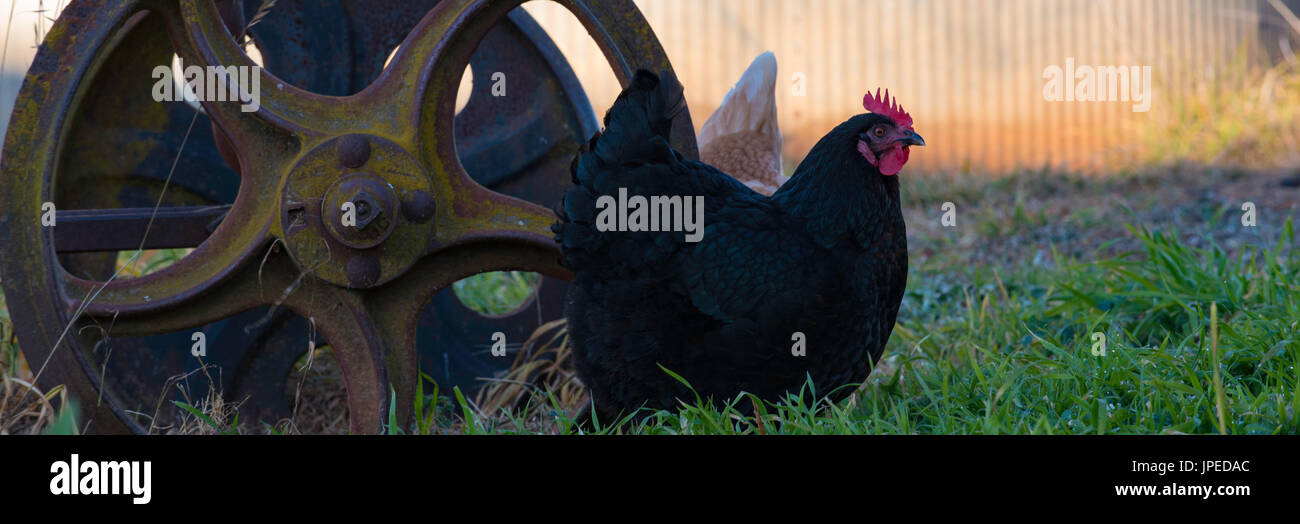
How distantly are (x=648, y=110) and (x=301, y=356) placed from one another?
1.32 m

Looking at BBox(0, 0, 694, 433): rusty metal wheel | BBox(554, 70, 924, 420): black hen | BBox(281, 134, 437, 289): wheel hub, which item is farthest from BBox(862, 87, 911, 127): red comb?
BBox(281, 134, 437, 289): wheel hub

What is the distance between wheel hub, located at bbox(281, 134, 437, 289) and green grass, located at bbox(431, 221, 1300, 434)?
336 millimetres

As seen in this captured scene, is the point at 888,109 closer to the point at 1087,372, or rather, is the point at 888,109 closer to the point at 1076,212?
the point at 1087,372

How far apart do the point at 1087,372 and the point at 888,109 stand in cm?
66

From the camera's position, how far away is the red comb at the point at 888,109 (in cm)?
200

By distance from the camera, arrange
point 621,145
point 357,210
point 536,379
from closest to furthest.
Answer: point 357,210 → point 621,145 → point 536,379

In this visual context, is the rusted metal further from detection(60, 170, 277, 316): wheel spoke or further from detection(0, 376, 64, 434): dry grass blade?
detection(0, 376, 64, 434): dry grass blade

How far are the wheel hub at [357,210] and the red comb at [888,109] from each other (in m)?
0.92

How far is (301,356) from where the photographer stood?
269 centimetres

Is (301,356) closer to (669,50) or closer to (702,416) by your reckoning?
(702,416)

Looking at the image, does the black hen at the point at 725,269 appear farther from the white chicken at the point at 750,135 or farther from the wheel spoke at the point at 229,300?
the white chicken at the point at 750,135

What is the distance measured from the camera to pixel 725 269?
1.93m

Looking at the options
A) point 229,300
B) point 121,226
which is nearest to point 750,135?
point 229,300

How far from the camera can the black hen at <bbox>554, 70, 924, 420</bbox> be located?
1905 mm
